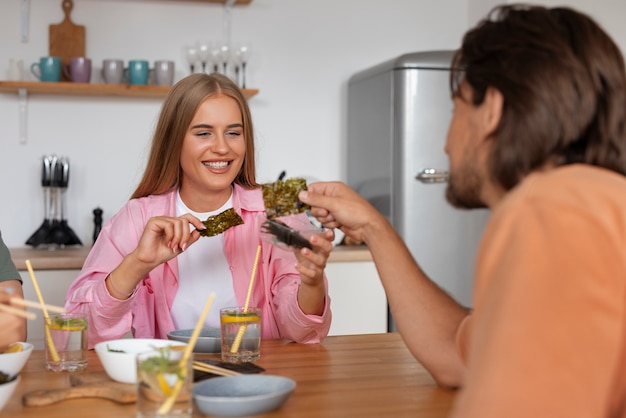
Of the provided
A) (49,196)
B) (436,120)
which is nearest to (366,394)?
(436,120)

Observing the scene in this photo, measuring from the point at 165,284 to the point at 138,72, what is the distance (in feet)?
5.62

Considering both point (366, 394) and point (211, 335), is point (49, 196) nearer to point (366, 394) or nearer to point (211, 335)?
point (211, 335)

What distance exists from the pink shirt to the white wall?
1.43 meters

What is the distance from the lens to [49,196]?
383cm

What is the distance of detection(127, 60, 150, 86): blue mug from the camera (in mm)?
3754

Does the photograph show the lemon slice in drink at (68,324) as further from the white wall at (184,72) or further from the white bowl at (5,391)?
the white wall at (184,72)

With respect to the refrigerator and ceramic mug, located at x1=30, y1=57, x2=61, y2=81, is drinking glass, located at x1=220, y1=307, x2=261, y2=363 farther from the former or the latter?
ceramic mug, located at x1=30, y1=57, x2=61, y2=81

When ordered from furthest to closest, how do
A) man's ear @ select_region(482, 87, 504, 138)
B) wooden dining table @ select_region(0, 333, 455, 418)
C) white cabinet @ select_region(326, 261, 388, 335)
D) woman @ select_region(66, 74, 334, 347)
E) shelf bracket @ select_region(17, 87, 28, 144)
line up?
1. shelf bracket @ select_region(17, 87, 28, 144)
2. white cabinet @ select_region(326, 261, 388, 335)
3. woman @ select_region(66, 74, 334, 347)
4. wooden dining table @ select_region(0, 333, 455, 418)
5. man's ear @ select_region(482, 87, 504, 138)

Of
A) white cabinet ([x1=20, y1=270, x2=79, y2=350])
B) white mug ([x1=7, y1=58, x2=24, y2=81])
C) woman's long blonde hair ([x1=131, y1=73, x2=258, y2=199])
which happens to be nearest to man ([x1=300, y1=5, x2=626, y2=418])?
woman's long blonde hair ([x1=131, y1=73, x2=258, y2=199])

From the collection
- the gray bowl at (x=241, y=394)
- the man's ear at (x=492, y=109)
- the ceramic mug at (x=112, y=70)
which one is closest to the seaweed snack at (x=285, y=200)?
the gray bowl at (x=241, y=394)

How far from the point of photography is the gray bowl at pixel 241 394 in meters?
→ 1.32

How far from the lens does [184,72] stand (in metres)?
4.00

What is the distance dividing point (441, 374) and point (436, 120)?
2.29 meters

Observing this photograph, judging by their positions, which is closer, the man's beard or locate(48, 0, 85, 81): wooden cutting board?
the man's beard
